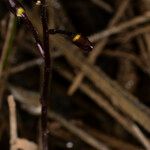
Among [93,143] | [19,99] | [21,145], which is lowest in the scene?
[21,145]

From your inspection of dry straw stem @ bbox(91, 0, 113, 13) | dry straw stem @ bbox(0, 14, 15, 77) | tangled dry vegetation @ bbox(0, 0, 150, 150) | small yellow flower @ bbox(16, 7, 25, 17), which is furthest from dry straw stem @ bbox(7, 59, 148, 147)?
small yellow flower @ bbox(16, 7, 25, 17)

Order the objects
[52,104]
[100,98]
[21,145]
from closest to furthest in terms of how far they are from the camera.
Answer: [21,145] → [100,98] → [52,104]

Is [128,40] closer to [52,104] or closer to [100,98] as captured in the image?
[100,98]

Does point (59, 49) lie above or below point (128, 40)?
below

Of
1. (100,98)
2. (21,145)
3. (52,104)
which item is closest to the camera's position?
(21,145)

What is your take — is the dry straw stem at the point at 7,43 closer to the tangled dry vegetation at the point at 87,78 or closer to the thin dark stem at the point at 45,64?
the tangled dry vegetation at the point at 87,78

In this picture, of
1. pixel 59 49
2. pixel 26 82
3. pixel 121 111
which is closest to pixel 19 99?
pixel 26 82

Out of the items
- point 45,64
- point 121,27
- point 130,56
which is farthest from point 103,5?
point 45,64
